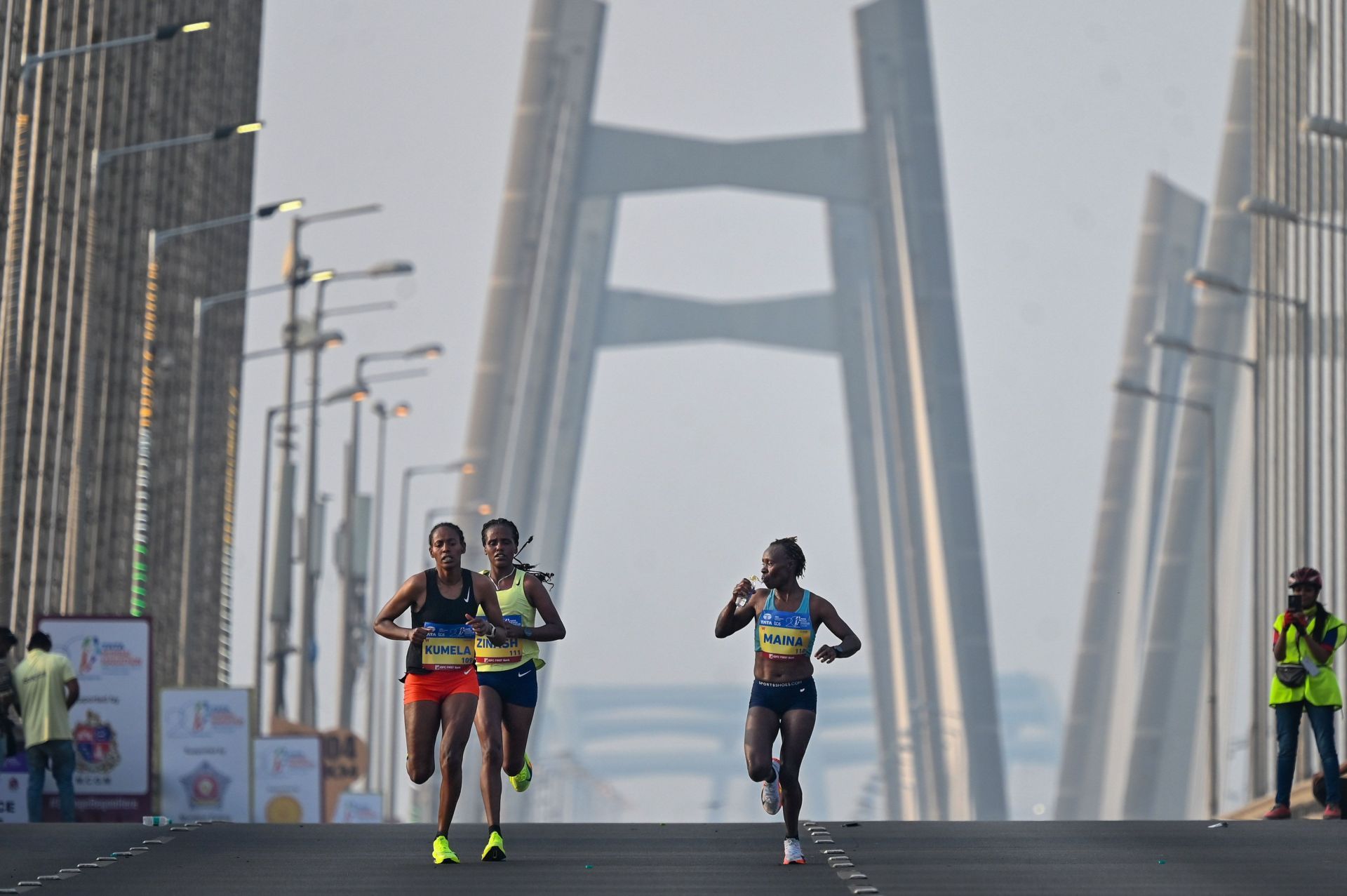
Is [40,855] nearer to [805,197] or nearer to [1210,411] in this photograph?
[1210,411]

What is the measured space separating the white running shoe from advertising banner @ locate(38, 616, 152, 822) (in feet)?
40.6

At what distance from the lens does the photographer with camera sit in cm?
2127

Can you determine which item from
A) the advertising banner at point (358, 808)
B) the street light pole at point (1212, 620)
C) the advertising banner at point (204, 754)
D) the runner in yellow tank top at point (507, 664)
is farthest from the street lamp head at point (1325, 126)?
the runner in yellow tank top at point (507, 664)

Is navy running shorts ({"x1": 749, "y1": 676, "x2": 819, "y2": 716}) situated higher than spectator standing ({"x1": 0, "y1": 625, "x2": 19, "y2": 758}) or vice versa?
navy running shorts ({"x1": 749, "y1": 676, "x2": 819, "y2": 716})

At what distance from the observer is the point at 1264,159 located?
65.1m

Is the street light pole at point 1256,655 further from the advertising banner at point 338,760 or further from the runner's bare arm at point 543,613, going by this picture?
the runner's bare arm at point 543,613

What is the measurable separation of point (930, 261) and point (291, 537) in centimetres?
3683

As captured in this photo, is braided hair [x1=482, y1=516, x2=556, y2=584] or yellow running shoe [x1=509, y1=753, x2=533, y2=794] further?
yellow running shoe [x1=509, y1=753, x2=533, y2=794]

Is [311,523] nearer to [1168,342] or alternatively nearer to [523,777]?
[1168,342]

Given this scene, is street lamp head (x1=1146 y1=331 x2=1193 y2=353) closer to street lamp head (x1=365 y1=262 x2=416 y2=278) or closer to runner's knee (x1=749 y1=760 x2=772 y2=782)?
street lamp head (x1=365 y1=262 x2=416 y2=278)

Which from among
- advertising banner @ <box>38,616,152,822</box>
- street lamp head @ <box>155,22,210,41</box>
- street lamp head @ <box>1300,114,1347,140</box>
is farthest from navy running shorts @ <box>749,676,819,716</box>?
street lamp head @ <box>1300,114,1347,140</box>

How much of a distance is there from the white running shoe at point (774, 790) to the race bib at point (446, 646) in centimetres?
163

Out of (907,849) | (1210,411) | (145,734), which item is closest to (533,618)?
(907,849)

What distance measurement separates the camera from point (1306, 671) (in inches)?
848
